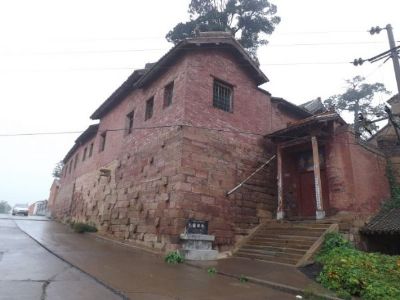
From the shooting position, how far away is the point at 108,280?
17.9 feet

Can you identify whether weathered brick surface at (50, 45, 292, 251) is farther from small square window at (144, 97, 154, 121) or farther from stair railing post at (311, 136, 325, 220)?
stair railing post at (311, 136, 325, 220)

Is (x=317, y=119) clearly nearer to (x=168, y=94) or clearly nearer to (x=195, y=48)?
(x=195, y=48)

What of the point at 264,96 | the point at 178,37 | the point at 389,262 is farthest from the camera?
the point at 178,37

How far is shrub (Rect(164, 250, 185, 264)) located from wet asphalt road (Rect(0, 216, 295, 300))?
0.26 metres

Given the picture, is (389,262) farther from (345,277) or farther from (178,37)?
(178,37)

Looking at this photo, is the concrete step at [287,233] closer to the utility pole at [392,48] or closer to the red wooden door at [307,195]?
the red wooden door at [307,195]

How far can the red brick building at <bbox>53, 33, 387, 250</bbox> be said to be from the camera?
9938 millimetres

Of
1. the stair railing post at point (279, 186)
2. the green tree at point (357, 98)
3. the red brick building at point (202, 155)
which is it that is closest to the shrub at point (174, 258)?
the red brick building at point (202, 155)

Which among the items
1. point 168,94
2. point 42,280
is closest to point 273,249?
point 42,280

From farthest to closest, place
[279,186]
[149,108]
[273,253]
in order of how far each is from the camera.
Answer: [149,108] < [279,186] < [273,253]

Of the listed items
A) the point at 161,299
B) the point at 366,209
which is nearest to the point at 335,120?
the point at 366,209

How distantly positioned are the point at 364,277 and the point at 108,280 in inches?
179

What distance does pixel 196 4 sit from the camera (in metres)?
20.8

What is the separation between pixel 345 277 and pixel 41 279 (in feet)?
17.7
